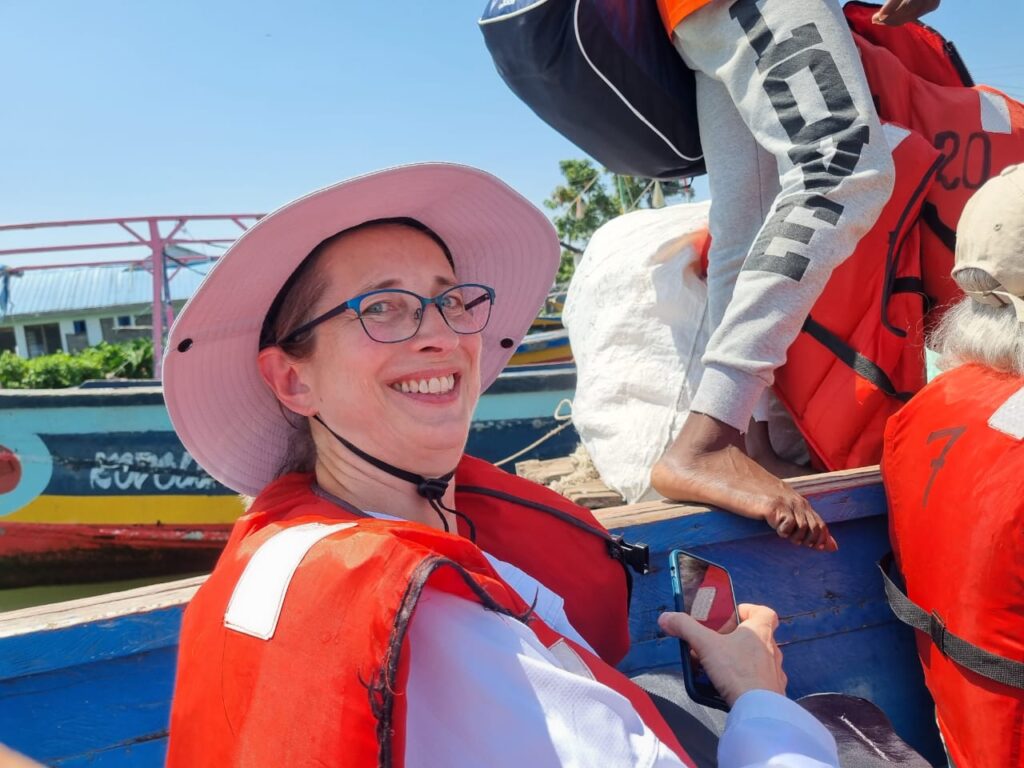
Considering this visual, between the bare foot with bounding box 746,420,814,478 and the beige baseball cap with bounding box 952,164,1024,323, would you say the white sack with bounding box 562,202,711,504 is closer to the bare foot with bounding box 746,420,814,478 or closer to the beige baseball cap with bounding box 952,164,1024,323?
the bare foot with bounding box 746,420,814,478

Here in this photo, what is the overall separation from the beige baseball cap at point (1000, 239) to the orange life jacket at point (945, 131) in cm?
57

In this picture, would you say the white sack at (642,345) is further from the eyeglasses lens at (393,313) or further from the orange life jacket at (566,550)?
the eyeglasses lens at (393,313)

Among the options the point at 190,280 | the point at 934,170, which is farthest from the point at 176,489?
the point at 190,280

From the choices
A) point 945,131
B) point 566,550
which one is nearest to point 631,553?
point 566,550

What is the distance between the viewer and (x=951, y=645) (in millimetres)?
1508

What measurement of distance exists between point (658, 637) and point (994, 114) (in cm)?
174

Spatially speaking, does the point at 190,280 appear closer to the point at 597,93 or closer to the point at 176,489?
the point at 176,489

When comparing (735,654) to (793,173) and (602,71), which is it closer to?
(793,173)

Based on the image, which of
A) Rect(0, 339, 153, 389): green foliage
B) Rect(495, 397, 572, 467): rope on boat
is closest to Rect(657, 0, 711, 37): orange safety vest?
Rect(495, 397, 572, 467): rope on boat

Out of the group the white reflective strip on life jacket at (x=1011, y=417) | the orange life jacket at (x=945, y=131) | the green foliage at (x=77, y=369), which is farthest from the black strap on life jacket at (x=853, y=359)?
the green foliage at (x=77, y=369)

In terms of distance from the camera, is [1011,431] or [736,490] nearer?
[1011,431]

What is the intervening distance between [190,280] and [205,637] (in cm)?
2760

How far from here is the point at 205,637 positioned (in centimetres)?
95

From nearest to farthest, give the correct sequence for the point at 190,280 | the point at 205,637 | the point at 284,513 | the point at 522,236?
the point at 205,637, the point at 284,513, the point at 522,236, the point at 190,280
